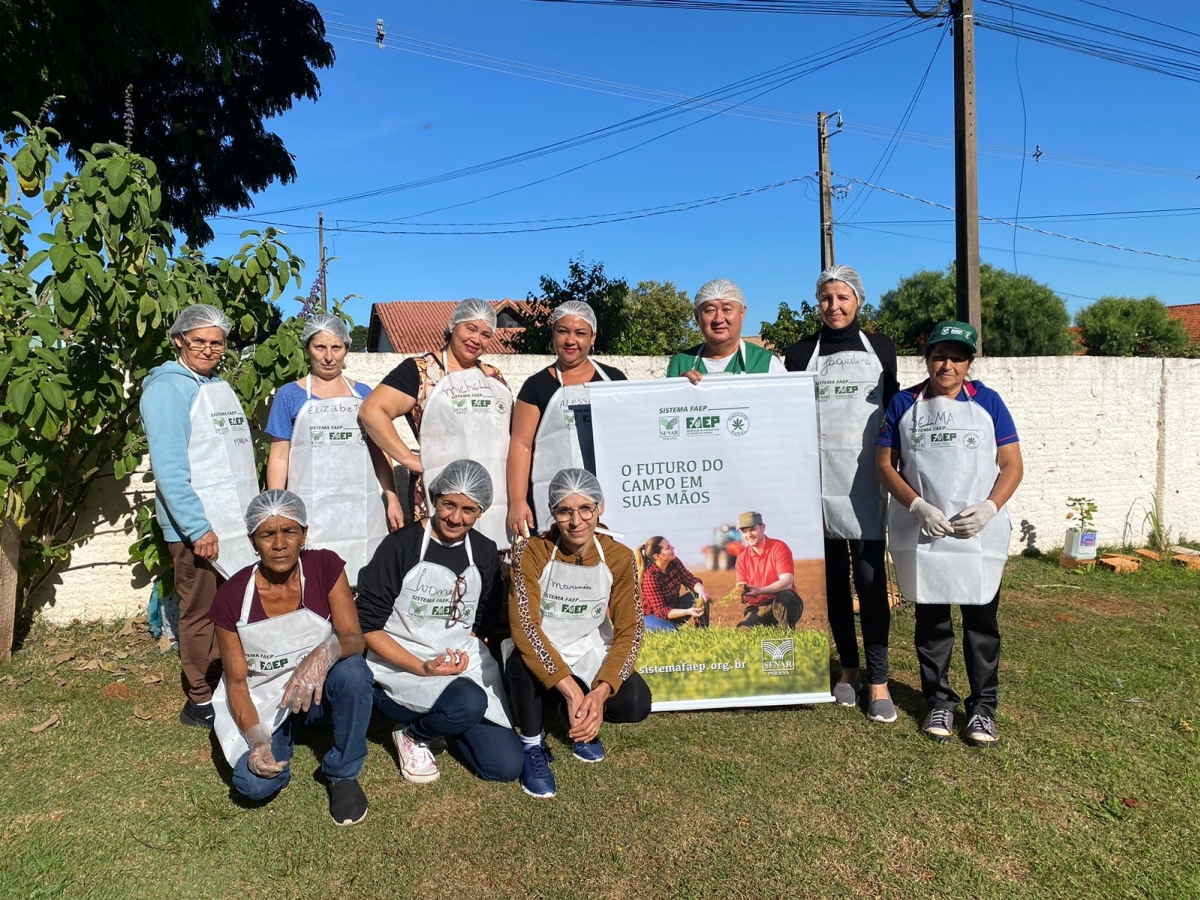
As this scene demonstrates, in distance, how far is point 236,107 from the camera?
1020 cm

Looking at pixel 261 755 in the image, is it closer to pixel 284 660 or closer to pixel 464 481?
pixel 284 660

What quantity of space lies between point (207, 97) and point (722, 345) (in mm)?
8962

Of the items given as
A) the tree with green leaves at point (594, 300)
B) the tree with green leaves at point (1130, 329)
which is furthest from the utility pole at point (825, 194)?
the tree with green leaves at point (1130, 329)

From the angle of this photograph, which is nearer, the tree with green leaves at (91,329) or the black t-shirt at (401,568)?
the black t-shirt at (401,568)

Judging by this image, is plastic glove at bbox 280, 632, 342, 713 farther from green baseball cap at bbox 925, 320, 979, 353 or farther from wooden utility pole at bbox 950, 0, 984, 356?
wooden utility pole at bbox 950, 0, 984, 356

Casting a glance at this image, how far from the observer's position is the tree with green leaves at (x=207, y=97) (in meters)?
7.08

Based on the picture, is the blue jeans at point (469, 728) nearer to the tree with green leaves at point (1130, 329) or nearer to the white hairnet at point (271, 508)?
the white hairnet at point (271, 508)

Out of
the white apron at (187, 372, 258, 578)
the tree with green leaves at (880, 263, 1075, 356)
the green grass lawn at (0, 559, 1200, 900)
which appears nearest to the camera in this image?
the green grass lawn at (0, 559, 1200, 900)

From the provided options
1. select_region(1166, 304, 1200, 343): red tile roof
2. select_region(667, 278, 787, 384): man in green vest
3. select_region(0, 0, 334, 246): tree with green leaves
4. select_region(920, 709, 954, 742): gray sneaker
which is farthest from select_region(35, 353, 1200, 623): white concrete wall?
select_region(1166, 304, 1200, 343): red tile roof

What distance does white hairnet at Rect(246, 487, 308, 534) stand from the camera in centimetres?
297

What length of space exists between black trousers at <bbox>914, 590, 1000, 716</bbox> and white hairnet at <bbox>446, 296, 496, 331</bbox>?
233 cm

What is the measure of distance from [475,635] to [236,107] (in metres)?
9.30

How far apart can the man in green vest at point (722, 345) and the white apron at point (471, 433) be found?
869mm

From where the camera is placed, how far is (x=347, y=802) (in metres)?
2.99
